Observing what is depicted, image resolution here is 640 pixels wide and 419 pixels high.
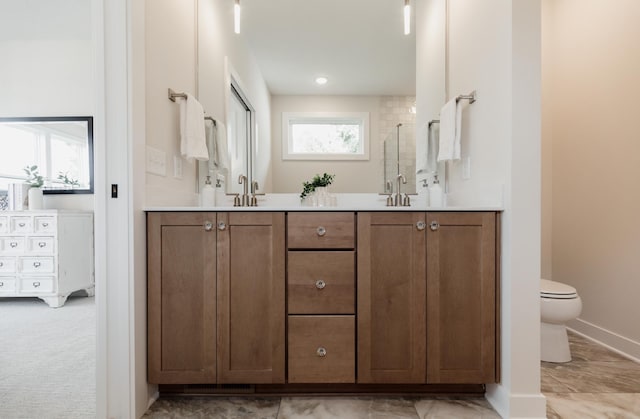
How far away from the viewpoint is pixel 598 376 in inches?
70.1

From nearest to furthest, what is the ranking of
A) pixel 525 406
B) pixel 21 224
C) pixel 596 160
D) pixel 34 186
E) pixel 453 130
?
pixel 525 406, pixel 453 130, pixel 596 160, pixel 21 224, pixel 34 186

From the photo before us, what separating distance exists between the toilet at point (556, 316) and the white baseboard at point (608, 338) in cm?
38

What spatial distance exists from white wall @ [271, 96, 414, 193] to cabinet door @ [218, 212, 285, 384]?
66 centimetres

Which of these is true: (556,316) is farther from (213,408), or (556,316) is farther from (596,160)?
(213,408)

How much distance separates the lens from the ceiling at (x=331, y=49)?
2.11 meters

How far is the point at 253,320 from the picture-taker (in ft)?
4.91

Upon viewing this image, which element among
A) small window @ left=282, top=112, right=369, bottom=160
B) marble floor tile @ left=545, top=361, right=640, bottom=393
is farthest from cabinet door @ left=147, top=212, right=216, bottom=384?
marble floor tile @ left=545, top=361, right=640, bottom=393

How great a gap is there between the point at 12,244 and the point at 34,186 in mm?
610

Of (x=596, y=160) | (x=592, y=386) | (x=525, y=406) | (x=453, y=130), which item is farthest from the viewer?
(x=596, y=160)

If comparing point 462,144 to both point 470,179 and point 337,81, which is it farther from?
point 337,81

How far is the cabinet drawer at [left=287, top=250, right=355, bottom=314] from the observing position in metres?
1.50

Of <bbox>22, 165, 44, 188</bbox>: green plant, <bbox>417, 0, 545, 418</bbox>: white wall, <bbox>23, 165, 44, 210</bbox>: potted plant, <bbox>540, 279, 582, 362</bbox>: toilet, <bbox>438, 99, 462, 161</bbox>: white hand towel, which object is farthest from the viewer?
<bbox>22, 165, 44, 188</bbox>: green plant

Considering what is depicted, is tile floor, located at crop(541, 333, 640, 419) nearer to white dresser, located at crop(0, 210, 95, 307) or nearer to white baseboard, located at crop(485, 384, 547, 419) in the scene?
white baseboard, located at crop(485, 384, 547, 419)

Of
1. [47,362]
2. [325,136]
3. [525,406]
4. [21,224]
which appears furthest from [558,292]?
[21,224]
